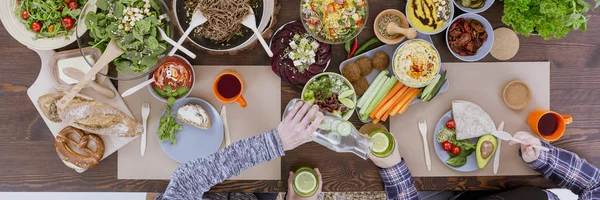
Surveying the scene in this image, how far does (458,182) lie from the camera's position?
192cm

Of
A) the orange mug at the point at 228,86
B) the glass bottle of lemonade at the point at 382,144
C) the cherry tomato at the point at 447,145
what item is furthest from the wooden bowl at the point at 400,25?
the orange mug at the point at 228,86

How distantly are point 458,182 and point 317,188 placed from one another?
632 mm

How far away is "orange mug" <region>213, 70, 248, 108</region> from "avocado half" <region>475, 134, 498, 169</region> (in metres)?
1.04

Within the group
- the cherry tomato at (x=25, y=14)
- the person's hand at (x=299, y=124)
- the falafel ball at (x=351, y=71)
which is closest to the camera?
the person's hand at (x=299, y=124)

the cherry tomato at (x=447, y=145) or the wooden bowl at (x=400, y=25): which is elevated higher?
the wooden bowl at (x=400, y=25)

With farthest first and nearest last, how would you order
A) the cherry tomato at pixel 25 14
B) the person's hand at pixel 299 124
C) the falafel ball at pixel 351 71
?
the falafel ball at pixel 351 71 → the cherry tomato at pixel 25 14 → the person's hand at pixel 299 124

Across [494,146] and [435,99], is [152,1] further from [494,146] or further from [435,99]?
[494,146]

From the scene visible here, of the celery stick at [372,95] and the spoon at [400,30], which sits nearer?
the spoon at [400,30]

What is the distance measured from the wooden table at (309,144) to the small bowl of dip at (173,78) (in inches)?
3.0

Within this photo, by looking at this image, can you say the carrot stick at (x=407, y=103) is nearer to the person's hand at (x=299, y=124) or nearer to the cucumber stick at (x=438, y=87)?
the cucumber stick at (x=438, y=87)

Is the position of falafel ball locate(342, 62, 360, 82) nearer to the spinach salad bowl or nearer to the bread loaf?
the spinach salad bowl

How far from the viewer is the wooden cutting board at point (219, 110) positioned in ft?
6.22

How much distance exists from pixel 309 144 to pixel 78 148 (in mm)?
996

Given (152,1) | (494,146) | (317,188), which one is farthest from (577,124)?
(152,1)
